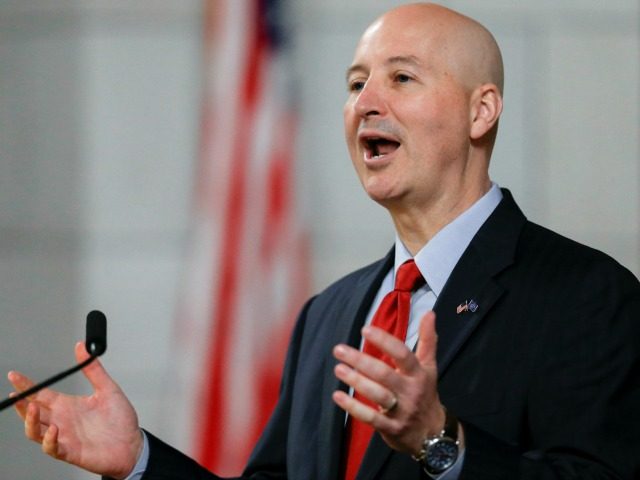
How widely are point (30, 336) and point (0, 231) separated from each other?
0.37m

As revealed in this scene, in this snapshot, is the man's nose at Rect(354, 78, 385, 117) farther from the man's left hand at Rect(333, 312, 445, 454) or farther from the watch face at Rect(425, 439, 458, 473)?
the watch face at Rect(425, 439, 458, 473)

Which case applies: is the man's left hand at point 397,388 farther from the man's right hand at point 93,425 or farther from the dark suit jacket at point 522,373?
the man's right hand at point 93,425

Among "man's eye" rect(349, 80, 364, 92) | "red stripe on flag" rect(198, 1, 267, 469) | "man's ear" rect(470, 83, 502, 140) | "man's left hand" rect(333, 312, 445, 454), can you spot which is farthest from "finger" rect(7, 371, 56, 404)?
"red stripe on flag" rect(198, 1, 267, 469)

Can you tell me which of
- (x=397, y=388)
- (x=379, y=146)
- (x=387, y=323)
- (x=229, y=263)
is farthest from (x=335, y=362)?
(x=229, y=263)

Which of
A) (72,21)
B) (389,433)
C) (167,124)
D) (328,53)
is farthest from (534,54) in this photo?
(389,433)

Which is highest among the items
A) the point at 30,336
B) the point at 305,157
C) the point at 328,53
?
the point at 328,53

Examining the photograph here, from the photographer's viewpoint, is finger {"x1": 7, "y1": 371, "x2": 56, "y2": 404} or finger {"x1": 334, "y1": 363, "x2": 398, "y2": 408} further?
finger {"x1": 7, "y1": 371, "x2": 56, "y2": 404}

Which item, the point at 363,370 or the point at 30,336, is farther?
the point at 30,336

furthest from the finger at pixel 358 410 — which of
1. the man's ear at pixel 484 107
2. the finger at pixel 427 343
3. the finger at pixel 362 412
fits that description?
the man's ear at pixel 484 107

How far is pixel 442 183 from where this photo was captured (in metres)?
2.37

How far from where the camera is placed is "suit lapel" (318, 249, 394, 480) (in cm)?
222

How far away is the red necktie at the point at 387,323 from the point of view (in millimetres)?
2193

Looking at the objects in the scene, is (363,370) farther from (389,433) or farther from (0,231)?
(0,231)

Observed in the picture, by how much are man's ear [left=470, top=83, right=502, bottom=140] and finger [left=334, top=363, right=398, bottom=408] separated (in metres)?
0.85
